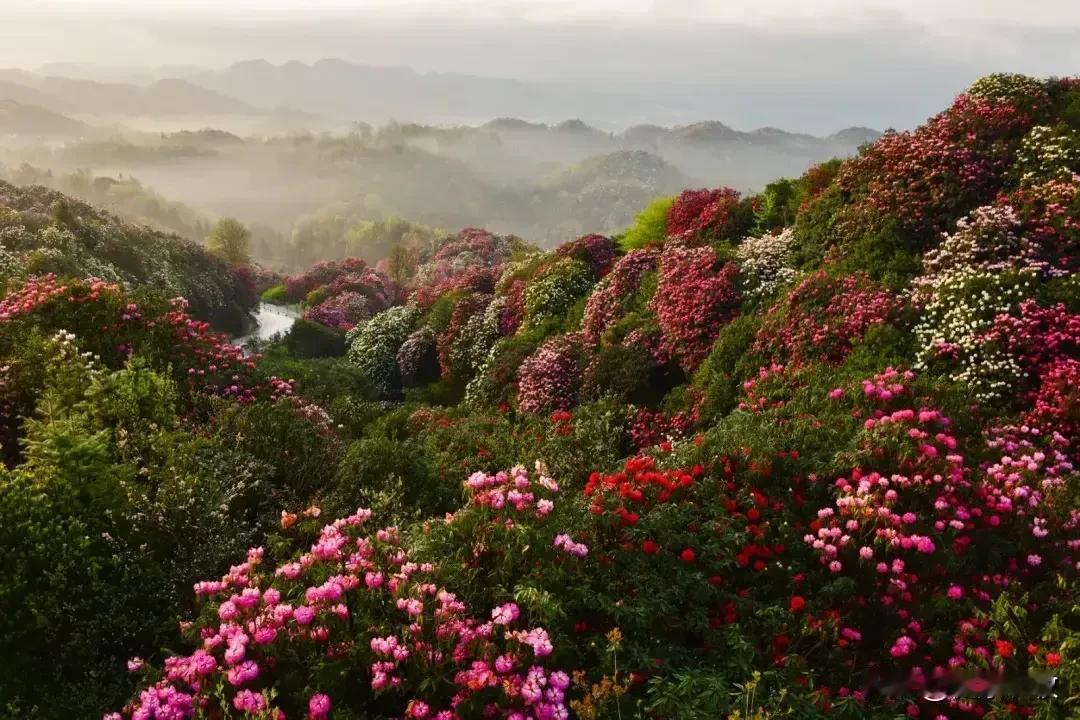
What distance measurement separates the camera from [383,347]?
31.1 metres

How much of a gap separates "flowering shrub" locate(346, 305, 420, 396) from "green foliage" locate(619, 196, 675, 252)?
12.0m

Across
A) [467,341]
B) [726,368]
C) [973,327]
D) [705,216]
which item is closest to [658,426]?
[726,368]

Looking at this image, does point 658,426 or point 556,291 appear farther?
A: point 556,291

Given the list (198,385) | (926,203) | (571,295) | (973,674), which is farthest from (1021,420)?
(571,295)

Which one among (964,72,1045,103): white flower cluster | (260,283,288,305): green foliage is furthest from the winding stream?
(964,72,1045,103): white flower cluster

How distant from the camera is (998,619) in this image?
17.0 feet

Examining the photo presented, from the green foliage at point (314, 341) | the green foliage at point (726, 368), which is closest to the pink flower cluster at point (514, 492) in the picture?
the green foliage at point (726, 368)

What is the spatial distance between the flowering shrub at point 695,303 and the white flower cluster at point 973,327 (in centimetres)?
479

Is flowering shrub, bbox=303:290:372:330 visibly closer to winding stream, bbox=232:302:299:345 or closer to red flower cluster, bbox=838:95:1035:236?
winding stream, bbox=232:302:299:345

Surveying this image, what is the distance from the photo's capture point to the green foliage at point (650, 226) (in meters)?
25.9

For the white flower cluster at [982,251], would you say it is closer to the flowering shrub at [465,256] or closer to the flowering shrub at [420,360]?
the flowering shrub at [420,360]

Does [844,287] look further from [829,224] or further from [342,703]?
[342,703]

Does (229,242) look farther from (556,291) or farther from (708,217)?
(708,217)

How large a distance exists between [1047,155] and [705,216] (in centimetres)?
1005
